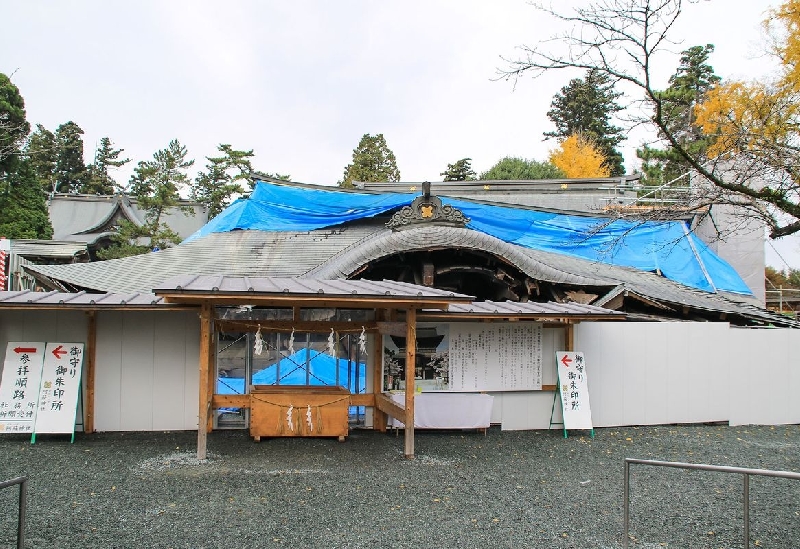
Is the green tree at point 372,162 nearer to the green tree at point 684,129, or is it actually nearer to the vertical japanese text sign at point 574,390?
the green tree at point 684,129

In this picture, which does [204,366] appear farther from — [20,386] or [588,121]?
[588,121]

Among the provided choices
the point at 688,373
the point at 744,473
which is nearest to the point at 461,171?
the point at 688,373

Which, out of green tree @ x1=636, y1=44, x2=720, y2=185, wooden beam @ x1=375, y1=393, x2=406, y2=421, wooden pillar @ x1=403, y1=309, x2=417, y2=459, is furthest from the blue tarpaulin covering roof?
wooden pillar @ x1=403, y1=309, x2=417, y2=459

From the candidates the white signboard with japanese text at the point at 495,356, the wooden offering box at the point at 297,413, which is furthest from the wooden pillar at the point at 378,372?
the white signboard with japanese text at the point at 495,356

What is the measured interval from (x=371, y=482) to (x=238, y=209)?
→ 42.9 ft

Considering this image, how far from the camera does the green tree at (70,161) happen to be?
1857 inches

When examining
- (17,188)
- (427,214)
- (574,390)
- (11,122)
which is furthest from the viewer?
(17,188)

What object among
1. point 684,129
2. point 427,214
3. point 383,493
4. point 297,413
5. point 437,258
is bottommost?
point 383,493

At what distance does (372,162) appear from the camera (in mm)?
32938

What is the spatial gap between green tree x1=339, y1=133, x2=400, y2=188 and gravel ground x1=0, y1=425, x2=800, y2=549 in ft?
78.7

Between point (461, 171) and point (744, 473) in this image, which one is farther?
point (461, 171)

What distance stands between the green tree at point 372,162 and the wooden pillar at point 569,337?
2269 cm

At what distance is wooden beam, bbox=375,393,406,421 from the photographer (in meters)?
8.38

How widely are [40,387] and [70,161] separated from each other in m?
45.0
